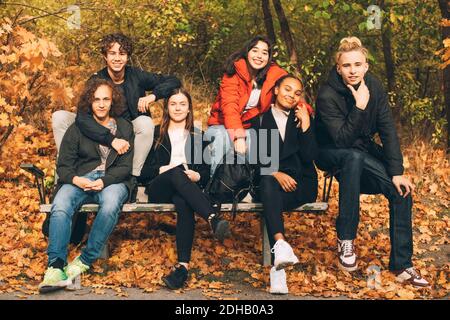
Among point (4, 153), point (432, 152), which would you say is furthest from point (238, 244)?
point (432, 152)

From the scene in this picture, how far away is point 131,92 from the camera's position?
604 centimetres

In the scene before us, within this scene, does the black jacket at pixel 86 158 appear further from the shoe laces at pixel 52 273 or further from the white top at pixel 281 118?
the white top at pixel 281 118

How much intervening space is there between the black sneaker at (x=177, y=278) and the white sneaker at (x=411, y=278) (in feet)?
5.14

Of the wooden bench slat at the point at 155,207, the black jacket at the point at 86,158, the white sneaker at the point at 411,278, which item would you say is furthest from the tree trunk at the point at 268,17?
the white sneaker at the point at 411,278

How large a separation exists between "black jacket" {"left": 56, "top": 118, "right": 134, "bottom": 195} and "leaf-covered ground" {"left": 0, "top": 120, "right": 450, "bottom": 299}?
717mm

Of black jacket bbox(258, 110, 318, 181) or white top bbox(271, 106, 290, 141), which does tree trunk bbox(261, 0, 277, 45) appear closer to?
white top bbox(271, 106, 290, 141)

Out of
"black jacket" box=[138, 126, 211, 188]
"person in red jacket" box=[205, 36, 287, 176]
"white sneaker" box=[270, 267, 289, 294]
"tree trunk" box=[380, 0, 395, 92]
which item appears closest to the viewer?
"white sneaker" box=[270, 267, 289, 294]

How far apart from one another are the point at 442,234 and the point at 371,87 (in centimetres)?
196

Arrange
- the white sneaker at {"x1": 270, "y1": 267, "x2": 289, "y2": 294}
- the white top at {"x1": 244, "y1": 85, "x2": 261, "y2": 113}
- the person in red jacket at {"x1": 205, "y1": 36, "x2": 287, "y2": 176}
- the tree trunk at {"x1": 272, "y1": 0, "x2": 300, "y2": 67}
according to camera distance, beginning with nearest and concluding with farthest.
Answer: the white sneaker at {"x1": 270, "y1": 267, "x2": 289, "y2": 294}
the person in red jacket at {"x1": 205, "y1": 36, "x2": 287, "y2": 176}
the white top at {"x1": 244, "y1": 85, "x2": 261, "y2": 113}
the tree trunk at {"x1": 272, "y1": 0, "x2": 300, "y2": 67}

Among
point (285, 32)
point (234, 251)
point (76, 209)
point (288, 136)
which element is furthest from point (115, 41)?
point (285, 32)

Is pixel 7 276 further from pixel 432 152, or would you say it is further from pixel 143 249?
pixel 432 152

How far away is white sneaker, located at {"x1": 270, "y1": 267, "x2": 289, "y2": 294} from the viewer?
16.8ft

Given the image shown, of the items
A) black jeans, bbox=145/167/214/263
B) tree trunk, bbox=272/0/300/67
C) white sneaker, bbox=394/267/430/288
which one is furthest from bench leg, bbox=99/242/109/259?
tree trunk, bbox=272/0/300/67

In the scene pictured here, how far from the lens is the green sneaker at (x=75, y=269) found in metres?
5.18
